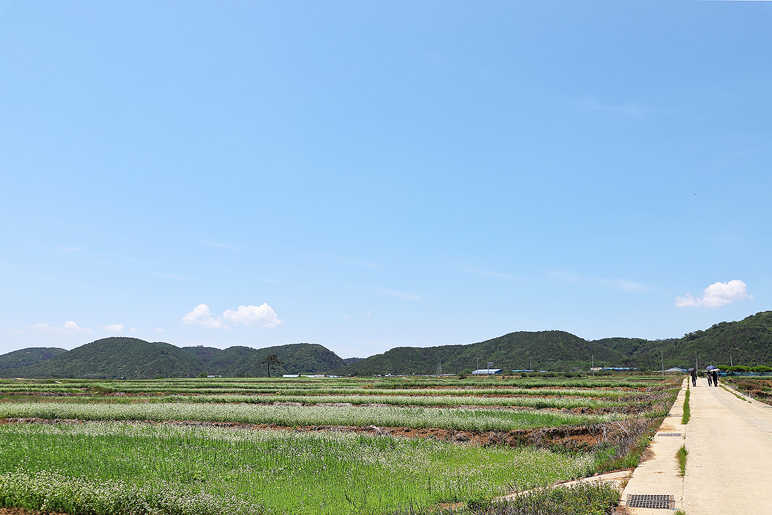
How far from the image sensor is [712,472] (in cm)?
1019

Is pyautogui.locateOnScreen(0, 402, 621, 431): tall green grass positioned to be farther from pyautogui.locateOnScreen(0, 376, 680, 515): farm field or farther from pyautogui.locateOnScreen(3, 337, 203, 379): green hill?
pyautogui.locateOnScreen(3, 337, 203, 379): green hill

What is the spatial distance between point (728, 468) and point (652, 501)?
3843 millimetres

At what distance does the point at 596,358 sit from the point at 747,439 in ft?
554

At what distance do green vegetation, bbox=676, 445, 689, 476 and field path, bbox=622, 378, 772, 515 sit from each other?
108 millimetres

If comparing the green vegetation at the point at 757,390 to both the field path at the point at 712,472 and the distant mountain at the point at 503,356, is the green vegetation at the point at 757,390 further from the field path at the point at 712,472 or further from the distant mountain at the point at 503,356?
the distant mountain at the point at 503,356

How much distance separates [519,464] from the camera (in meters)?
14.0

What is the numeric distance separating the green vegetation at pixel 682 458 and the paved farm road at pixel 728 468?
10cm

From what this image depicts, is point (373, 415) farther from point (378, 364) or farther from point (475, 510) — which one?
point (378, 364)

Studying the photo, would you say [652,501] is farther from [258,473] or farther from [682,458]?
[258,473]

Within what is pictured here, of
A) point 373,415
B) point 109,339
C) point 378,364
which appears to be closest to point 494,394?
point 373,415

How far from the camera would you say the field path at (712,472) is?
784cm

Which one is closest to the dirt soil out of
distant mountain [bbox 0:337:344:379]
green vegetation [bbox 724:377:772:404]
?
green vegetation [bbox 724:377:772:404]

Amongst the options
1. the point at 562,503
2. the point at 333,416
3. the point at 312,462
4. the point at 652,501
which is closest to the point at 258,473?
the point at 312,462

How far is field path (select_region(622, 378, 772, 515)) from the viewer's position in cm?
784
